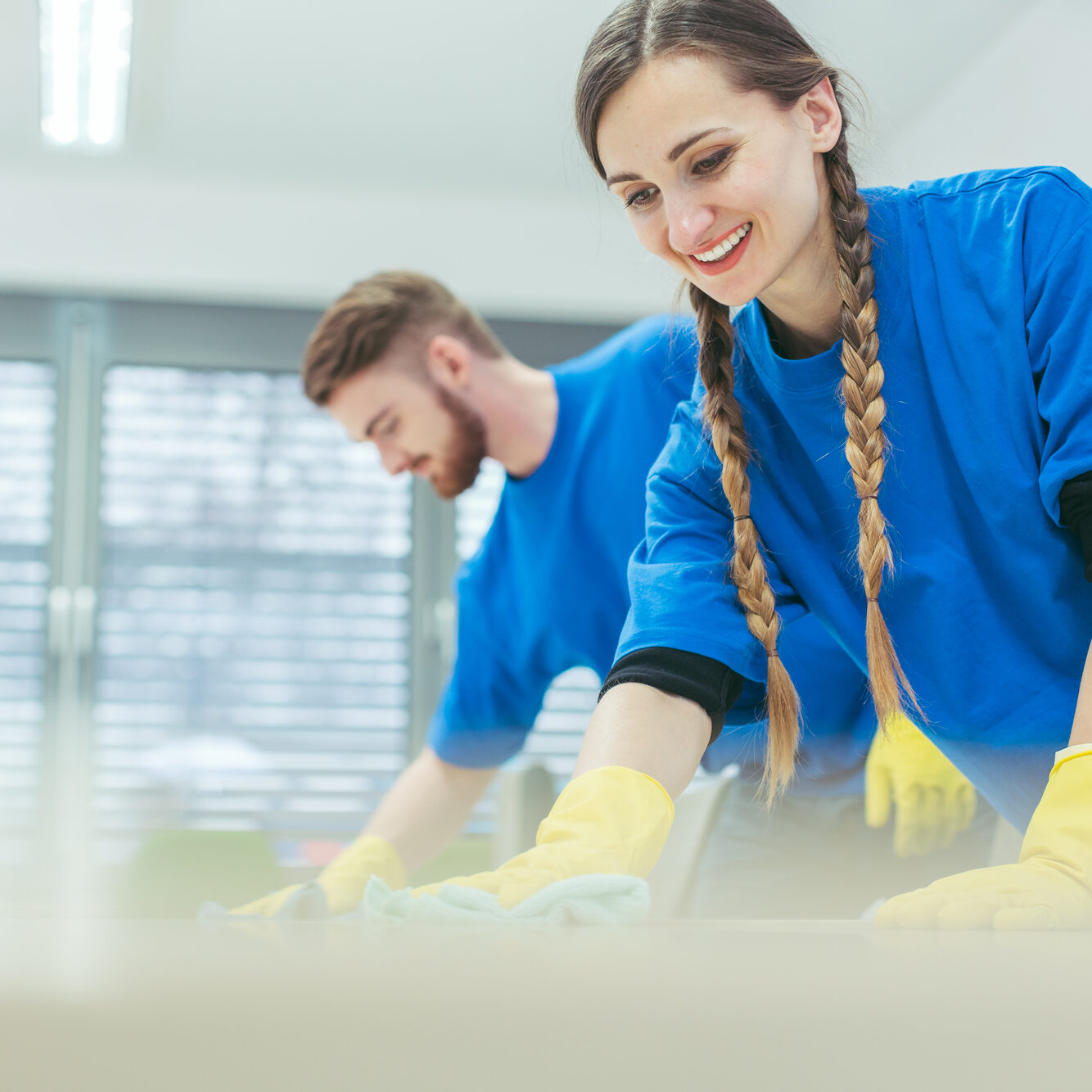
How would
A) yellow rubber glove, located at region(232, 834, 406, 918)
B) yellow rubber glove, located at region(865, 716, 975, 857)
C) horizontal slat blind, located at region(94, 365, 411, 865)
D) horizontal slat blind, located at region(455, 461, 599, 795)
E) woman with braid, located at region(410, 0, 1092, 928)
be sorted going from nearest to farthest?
woman with braid, located at region(410, 0, 1092, 928) → yellow rubber glove, located at region(232, 834, 406, 918) → yellow rubber glove, located at region(865, 716, 975, 857) → horizontal slat blind, located at region(94, 365, 411, 865) → horizontal slat blind, located at region(455, 461, 599, 795)

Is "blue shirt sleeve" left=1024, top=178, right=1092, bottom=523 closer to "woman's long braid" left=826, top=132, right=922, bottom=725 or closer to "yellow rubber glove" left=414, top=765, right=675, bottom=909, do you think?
"woman's long braid" left=826, top=132, right=922, bottom=725

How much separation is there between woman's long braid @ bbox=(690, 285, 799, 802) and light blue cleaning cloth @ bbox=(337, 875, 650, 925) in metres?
0.26

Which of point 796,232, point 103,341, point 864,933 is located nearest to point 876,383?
point 796,232

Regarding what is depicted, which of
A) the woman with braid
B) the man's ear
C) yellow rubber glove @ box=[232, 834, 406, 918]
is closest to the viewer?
the woman with braid

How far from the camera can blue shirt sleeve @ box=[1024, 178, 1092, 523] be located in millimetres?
648

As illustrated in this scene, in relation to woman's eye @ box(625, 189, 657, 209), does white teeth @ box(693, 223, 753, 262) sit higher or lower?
lower

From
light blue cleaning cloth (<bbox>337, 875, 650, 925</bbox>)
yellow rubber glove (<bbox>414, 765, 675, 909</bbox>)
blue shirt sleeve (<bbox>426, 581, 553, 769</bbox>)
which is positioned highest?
blue shirt sleeve (<bbox>426, 581, 553, 769</bbox>)

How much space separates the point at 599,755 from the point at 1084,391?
347 millimetres

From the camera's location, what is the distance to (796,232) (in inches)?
29.0

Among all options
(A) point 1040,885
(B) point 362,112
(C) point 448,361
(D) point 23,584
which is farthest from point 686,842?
(D) point 23,584

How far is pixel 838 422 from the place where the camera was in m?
0.79

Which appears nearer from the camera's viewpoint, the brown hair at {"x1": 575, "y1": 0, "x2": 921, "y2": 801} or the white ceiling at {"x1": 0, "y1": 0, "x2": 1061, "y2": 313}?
the brown hair at {"x1": 575, "y1": 0, "x2": 921, "y2": 801}

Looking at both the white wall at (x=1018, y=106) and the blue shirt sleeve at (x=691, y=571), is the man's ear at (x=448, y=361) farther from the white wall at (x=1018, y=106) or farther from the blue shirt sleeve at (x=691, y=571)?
the blue shirt sleeve at (x=691, y=571)

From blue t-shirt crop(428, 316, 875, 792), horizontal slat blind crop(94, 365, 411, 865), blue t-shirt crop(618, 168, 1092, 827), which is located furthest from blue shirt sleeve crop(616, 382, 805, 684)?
horizontal slat blind crop(94, 365, 411, 865)
